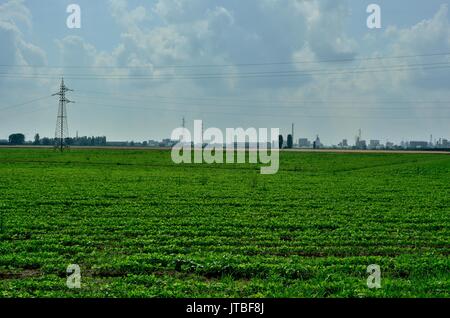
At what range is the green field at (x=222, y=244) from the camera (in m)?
10.3

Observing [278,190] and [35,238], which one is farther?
[278,190]

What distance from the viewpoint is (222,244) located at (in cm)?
1443

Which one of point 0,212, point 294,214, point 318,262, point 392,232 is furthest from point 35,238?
point 392,232

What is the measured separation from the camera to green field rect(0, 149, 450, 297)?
33.7 ft

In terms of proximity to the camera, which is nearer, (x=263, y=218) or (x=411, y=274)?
(x=411, y=274)

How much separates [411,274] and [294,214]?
29.0ft

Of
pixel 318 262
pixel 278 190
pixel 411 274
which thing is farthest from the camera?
pixel 278 190

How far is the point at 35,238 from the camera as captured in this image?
1507 centimetres

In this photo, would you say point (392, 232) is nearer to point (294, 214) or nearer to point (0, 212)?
point (294, 214)
